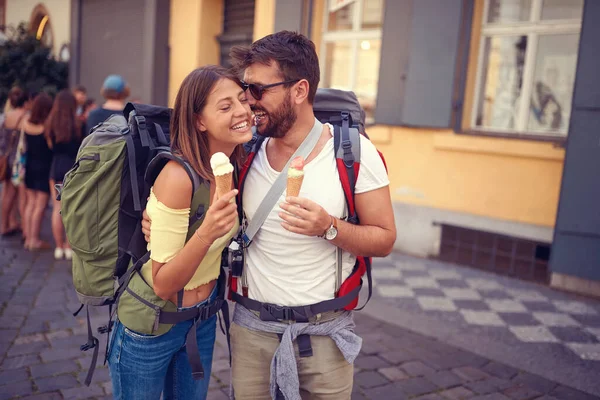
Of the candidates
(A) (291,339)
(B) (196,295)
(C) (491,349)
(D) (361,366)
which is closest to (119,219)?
(B) (196,295)

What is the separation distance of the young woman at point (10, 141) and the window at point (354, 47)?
4.32m

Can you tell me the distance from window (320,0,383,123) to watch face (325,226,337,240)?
19.8 feet

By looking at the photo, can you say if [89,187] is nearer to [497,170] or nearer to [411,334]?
[411,334]

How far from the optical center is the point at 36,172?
684cm

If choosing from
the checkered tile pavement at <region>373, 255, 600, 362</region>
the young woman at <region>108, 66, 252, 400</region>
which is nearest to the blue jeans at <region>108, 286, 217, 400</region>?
the young woman at <region>108, 66, 252, 400</region>

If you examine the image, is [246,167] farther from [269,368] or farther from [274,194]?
[269,368]

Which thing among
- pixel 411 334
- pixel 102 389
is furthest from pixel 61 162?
pixel 411 334

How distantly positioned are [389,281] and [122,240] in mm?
4327

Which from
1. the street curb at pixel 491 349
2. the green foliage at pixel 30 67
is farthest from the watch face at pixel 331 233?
the green foliage at pixel 30 67

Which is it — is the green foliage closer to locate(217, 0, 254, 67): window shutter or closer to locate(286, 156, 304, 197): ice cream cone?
locate(217, 0, 254, 67): window shutter

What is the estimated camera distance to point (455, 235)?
686cm

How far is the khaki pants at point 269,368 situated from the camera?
2051 millimetres

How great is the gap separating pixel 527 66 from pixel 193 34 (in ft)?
20.3

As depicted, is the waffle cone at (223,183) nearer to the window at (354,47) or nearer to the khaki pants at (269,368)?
the khaki pants at (269,368)
